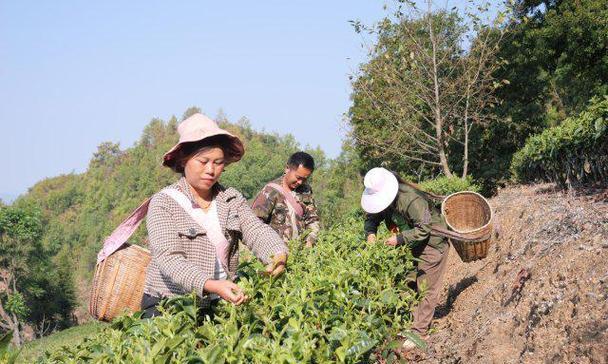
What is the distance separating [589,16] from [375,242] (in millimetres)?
13733

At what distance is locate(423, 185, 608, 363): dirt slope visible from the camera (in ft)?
12.1

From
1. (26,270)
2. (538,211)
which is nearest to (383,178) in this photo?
(538,211)

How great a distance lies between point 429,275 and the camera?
517 cm

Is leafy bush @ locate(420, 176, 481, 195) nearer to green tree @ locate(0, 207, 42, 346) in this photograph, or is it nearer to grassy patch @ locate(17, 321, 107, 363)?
grassy patch @ locate(17, 321, 107, 363)

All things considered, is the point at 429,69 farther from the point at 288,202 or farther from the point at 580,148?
the point at 288,202

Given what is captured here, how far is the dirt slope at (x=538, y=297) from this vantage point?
3.70 m

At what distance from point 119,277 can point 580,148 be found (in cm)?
677

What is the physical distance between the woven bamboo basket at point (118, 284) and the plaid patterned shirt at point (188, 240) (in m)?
0.26

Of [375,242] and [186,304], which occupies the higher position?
[186,304]

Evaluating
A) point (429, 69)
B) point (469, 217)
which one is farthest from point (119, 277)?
point (429, 69)

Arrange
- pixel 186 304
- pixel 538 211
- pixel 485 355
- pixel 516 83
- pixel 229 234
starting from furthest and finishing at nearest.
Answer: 1. pixel 516 83
2. pixel 538 211
3. pixel 485 355
4. pixel 229 234
5. pixel 186 304

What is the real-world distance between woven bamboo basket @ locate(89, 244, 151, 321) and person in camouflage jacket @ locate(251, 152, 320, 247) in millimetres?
2293

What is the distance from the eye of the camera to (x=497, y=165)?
22984mm

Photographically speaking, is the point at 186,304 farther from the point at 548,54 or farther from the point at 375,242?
the point at 548,54
